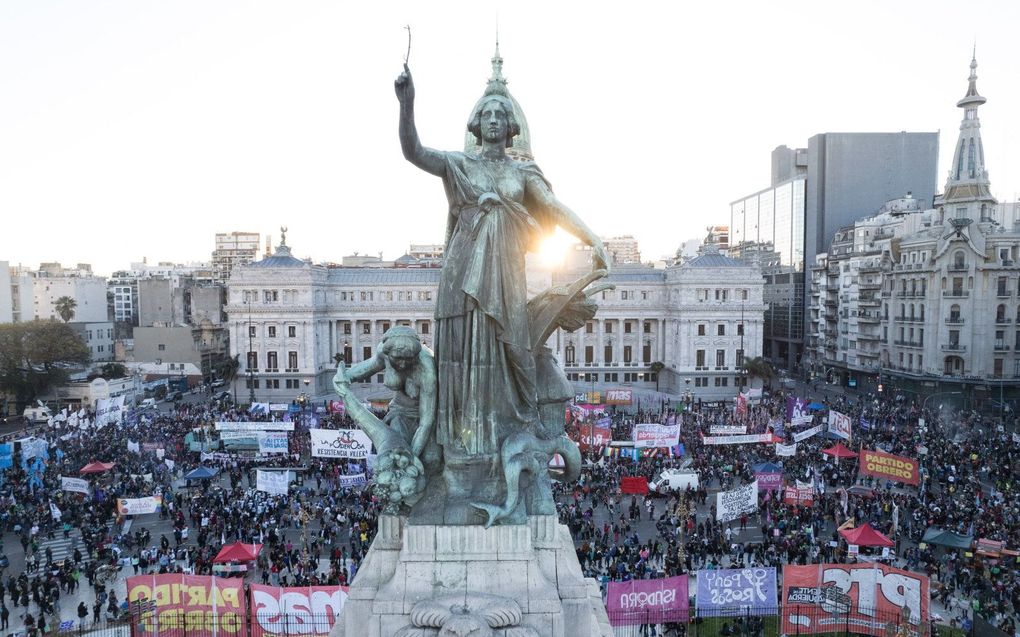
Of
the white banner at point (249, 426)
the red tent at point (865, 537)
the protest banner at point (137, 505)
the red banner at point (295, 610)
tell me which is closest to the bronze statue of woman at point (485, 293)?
the red banner at point (295, 610)

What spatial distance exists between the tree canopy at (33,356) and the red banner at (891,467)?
53.0 m

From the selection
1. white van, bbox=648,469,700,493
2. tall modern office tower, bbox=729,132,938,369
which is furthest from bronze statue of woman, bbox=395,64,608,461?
tall modern office tower, bbox=729,132,938,369

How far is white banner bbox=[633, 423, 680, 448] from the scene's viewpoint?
93.7 ft

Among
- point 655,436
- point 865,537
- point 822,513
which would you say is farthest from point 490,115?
point 655,436

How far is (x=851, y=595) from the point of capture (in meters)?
15.5

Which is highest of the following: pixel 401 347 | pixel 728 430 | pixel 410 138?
pixel 410 138

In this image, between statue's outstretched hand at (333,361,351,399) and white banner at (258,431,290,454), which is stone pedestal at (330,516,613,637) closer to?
statue's outstretched hand at (333,361,351,399)

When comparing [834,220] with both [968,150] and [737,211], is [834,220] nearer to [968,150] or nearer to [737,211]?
[968,150]

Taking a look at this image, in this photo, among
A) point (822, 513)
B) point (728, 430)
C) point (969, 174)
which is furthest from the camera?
point (969, 174)

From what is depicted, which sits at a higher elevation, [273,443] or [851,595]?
[273,443]

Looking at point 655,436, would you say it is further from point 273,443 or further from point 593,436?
point 273,443

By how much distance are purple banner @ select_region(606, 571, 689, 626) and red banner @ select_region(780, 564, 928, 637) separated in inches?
91.3

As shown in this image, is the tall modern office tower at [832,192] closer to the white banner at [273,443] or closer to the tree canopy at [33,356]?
the white banner at [273,443]

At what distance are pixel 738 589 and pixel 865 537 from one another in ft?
18.2
